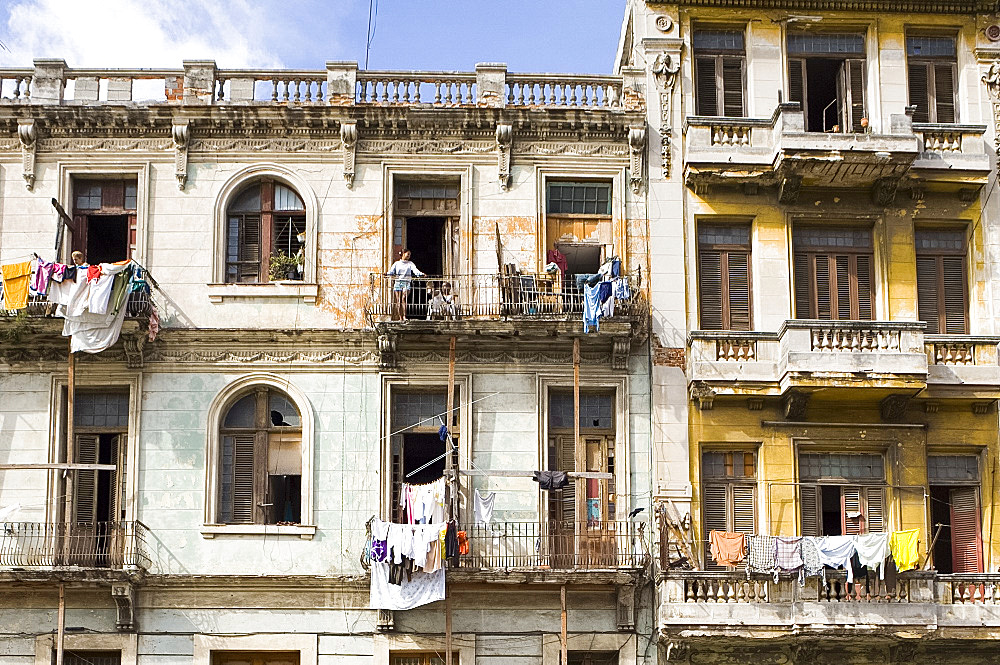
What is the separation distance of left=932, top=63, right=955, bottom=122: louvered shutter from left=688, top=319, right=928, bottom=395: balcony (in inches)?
207

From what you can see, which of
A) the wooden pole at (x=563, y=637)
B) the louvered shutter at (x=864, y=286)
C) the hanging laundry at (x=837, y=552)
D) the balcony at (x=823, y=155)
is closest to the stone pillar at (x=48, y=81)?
the balcony at (x=823, y=155)

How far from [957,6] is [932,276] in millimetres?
5624

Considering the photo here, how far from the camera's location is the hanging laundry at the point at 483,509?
24216 mm

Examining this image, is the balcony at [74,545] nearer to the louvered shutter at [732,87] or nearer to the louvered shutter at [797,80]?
the louvered shutter at [732,87]

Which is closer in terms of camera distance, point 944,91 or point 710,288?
point 710,288

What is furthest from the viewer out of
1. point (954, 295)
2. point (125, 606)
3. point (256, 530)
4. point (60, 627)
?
point (954, 295)

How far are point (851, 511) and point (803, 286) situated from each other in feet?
14.5

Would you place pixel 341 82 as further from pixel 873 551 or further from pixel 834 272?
pixel 873 551

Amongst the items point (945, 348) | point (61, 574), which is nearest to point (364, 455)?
point (61, 574)

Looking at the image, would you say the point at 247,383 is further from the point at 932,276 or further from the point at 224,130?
the point at 932,276

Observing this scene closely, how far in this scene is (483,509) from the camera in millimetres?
24219

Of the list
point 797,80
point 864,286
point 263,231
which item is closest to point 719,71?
point 797,80

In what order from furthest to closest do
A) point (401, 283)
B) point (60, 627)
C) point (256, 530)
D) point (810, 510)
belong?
point (810, 510)
point (401, 283)
point (256, 530)
point (60, 627)

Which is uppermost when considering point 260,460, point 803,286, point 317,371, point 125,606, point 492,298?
point 803,286
